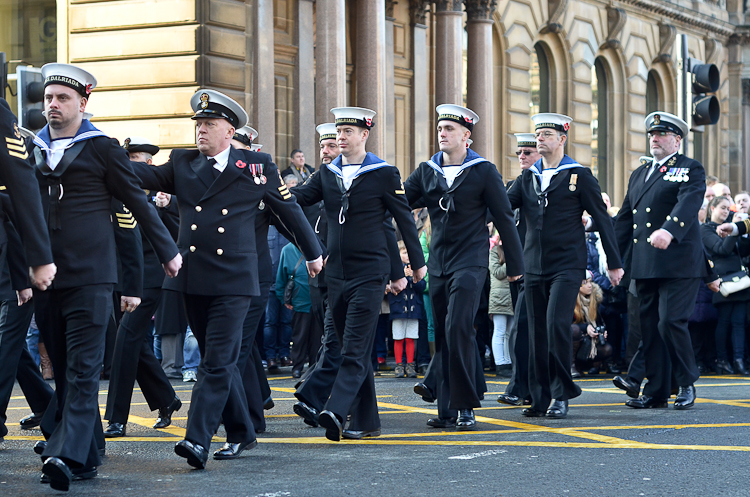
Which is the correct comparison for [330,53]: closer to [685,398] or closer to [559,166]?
[559,166]

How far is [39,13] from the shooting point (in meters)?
18.9

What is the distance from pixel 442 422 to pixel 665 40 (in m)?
24.8

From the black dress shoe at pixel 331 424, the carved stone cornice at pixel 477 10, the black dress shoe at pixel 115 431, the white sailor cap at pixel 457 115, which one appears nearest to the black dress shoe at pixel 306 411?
the black dress shoe at pixel 331 424

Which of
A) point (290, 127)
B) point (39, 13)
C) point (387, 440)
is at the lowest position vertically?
point (387, 440)

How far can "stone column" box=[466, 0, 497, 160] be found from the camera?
23484 mm

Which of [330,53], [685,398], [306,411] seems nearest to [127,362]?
[306,411]

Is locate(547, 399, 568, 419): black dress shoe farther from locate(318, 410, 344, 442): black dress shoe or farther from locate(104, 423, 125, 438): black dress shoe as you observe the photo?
locate(104, 423, 125, 438): black dress shoe

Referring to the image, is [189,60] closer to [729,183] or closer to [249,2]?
[249,2]

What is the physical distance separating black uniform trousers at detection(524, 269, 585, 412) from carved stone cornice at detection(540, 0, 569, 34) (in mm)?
18340

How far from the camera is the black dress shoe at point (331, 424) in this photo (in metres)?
7.68

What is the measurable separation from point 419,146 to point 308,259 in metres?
15.5

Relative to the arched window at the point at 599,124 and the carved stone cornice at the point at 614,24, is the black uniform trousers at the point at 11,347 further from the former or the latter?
the carved stone cornice at the point at 614,24

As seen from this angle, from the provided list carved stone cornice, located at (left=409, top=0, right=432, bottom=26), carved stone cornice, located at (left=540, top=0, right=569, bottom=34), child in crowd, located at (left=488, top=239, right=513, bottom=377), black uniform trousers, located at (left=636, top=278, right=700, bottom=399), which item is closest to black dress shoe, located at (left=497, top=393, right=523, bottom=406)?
black uniform trousers, located at (left=636, top=278, right=700, bottom=399)

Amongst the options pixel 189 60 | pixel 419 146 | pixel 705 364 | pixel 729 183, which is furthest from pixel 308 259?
pixel 729 183
